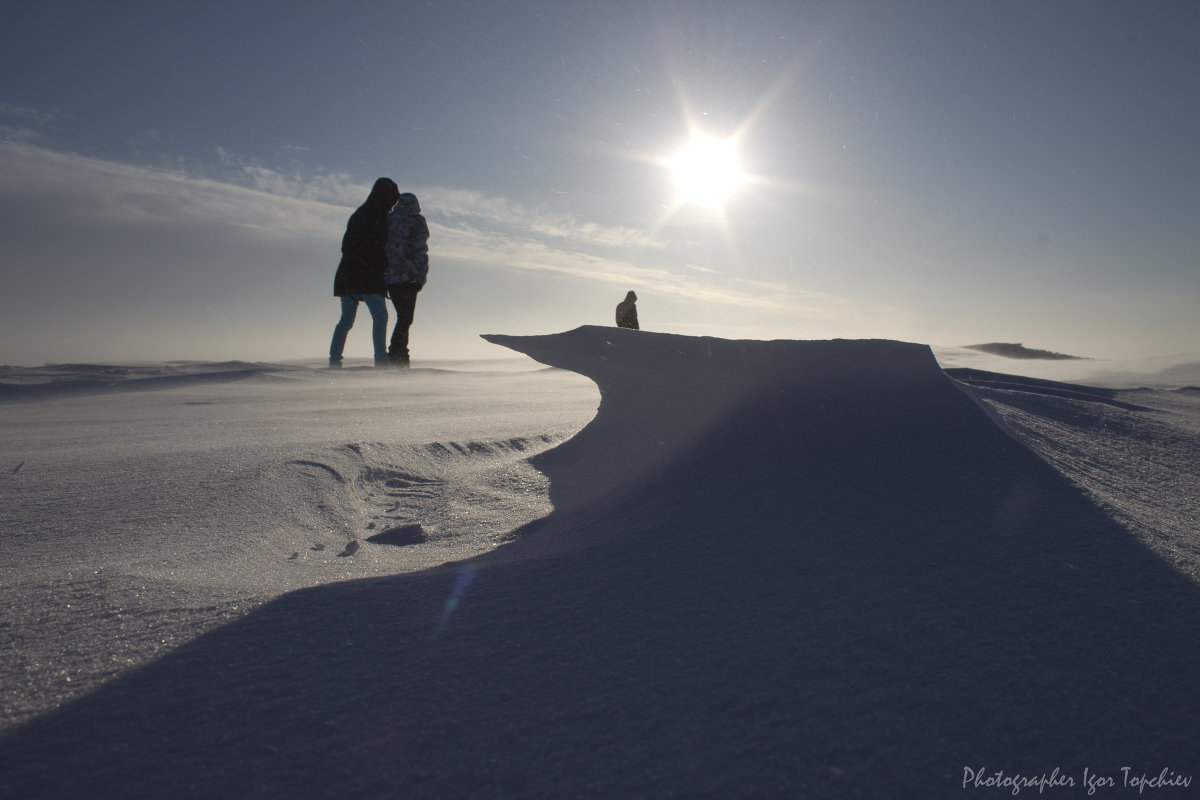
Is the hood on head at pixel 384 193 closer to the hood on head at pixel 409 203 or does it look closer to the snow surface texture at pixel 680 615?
the hood on head at pixel 409 203

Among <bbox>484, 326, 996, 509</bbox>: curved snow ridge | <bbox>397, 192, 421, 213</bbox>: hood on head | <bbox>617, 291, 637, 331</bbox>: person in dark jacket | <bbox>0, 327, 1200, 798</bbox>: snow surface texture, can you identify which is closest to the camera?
<bbox>0, 327, 1200, 798</bbox>: snow surface texture

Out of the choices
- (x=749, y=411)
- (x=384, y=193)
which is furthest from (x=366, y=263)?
(x=749, y=411)

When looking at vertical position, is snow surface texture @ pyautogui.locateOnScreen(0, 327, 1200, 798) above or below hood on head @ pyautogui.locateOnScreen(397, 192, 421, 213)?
below

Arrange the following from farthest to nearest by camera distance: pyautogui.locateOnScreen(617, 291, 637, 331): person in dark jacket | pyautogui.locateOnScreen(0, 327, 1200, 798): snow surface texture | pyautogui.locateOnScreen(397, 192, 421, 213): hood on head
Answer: pyautogui.locateOnScreen(617, 291, 637, 331): person in dark jacket
pyautogui.locateOnScreen(397, 192, 421, 213): hood on head
pyautogui.locateOnScreen(0, 327, 1200, 798): snow surface texture

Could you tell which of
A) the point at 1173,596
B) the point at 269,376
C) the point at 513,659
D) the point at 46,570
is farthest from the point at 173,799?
the point at 269,376

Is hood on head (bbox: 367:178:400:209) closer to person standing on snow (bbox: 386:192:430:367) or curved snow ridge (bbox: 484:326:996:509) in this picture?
person standing on snow (bbox: 386:192:430:367)

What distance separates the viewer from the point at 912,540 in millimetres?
896

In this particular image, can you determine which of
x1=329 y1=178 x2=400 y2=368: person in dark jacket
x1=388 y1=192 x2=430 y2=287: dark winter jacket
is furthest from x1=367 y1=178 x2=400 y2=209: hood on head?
x1=388 y1=192 x2=430 y2=287: dark winter jacket

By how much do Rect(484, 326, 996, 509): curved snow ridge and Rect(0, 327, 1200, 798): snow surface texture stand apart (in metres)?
0.01

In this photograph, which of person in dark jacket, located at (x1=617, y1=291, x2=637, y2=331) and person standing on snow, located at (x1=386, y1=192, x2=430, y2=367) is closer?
person standing on snow, located at (x1=386, y1=192, x2=430, y2=367)

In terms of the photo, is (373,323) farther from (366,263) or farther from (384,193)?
(384,193)

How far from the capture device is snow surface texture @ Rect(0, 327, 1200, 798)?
0.54 meters

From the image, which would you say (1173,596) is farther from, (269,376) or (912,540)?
(269,376)

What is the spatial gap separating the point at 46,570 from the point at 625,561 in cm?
92
